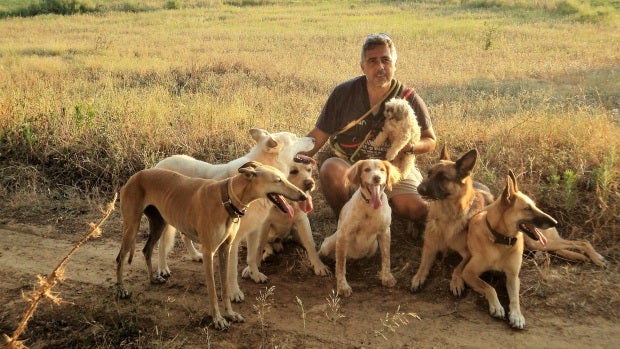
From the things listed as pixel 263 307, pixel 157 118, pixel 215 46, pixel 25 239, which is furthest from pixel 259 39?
pixel 263 307

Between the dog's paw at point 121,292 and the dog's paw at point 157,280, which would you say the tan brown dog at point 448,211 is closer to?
the dog's paw at point 157,280

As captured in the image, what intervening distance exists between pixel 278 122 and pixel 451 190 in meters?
3.90

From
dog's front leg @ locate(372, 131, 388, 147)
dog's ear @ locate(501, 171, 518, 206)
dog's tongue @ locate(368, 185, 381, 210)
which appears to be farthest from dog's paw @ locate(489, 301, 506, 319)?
dog's front leg @ locate(372, 131, 388, 147)

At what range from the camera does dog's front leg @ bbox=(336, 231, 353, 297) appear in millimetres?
4828

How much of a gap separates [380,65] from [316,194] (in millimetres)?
1918

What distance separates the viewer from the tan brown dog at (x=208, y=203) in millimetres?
3889

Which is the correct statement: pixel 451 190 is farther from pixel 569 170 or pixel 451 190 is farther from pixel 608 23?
pixel 608 23

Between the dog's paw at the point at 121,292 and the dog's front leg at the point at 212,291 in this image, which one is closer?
the dog's front leg at the point at 212,291

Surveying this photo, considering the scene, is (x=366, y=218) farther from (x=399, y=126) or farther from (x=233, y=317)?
(x=233, y=317)

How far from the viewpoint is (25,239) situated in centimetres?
593

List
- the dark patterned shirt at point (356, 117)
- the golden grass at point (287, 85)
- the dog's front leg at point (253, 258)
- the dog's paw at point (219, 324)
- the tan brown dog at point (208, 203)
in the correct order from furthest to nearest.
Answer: the golden grass at point (287, 85), the dark patterned shirt at point (356, 117), the dog's front leg at point (253, 258), the dog's paw at point (219, 324), the tan brown dog at point (208, 203)

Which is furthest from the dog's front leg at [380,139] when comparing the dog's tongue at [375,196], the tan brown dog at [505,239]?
the tan brown dog at [505,239]

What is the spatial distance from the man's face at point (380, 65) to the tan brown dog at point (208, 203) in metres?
1.99

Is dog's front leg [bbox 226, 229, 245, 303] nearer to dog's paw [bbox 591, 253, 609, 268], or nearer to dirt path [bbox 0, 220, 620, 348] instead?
dirt path [bbox 0, 220, 620, 348]
